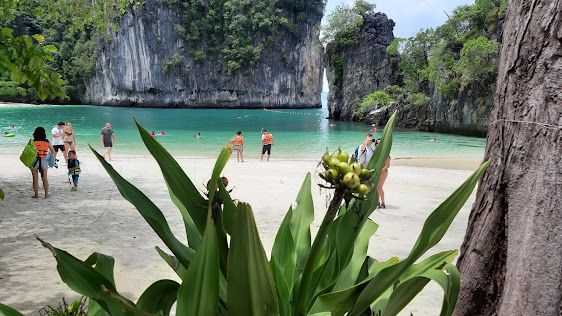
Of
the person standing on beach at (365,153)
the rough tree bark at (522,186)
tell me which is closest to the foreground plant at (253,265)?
the rough tree bark at (522,186)

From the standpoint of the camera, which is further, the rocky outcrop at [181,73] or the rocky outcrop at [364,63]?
the rocky outcrop at [181,73]

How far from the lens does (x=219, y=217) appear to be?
1.18 m

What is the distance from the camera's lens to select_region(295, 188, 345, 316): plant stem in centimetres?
98

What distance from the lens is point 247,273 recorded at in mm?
908

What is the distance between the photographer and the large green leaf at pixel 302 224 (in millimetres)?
1593

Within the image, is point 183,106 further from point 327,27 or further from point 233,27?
point 327,27

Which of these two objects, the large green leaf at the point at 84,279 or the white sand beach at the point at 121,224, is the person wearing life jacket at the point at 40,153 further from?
the large green leaf at the point at 84,279

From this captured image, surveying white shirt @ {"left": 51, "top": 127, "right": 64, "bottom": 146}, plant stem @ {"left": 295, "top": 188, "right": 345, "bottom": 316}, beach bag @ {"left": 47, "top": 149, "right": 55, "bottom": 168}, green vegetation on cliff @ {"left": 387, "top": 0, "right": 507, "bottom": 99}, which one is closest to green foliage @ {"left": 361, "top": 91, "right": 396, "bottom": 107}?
green vegetation on cliff @ {"left": 387, "top": 0, "right": 507, "bottom": 99}

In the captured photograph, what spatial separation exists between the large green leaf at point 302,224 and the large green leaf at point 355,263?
185mm

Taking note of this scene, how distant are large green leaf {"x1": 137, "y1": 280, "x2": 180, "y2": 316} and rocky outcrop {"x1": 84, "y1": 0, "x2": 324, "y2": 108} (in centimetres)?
6650

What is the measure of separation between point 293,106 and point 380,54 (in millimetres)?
34649

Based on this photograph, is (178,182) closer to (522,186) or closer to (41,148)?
(522,186)

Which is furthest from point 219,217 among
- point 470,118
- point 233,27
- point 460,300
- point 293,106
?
point 293,106

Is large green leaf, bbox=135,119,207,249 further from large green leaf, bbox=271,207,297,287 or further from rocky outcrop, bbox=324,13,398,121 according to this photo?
rocky outcrop, bbox=324,13,398,121
